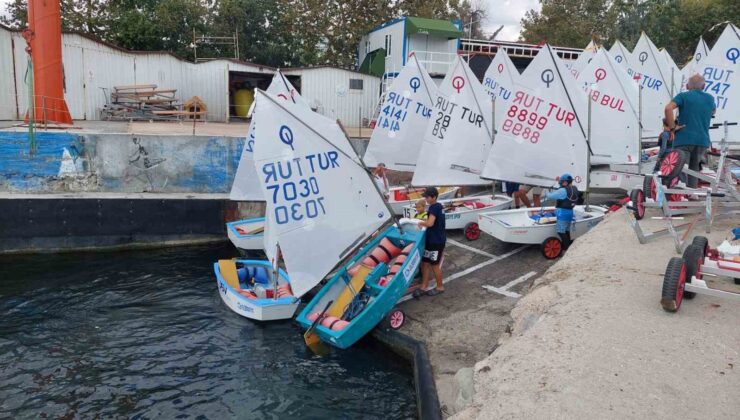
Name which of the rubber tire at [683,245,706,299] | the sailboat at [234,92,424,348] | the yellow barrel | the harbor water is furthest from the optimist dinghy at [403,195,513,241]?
the yellow barrel

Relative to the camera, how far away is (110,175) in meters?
15.6

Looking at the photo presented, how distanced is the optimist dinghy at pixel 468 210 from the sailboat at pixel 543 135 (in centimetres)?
80

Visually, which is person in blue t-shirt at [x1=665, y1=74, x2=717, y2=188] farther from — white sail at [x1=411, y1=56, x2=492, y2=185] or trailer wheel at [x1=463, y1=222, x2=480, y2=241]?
white sail at [x1=411, y1=56, x2=492, y2=185]

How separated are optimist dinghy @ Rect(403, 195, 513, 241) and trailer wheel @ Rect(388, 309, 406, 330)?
3.73 metres

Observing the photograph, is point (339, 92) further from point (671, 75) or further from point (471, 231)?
point (471, 231)

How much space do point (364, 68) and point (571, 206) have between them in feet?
75.3

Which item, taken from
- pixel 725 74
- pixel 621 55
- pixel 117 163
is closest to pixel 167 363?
pixel 117 163

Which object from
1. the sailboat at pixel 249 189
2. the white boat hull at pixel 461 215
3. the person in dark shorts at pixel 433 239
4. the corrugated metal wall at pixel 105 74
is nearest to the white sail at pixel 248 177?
the sailboat at pixel 249 189

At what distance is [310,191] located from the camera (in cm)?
892

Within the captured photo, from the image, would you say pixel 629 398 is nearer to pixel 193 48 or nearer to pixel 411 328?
pixel 411 328

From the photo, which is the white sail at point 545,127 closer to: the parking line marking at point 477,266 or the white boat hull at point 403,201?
the parking line marking at point 477,266

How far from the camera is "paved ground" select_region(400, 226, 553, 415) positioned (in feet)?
24.3

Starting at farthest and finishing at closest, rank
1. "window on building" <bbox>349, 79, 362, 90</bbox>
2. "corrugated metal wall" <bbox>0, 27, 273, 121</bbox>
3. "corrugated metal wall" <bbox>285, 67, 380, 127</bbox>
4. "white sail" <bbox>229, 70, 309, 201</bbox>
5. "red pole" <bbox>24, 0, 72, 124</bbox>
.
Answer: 1. "window on building" <bbox>349, 79, 362, 90</bbox>
2. "corrugated metal wall" <bbox>285, 67, 380, 127</bbox>
3. "corrugated metal wall" <bbox>0, 27, 273, 121</bbox>
4. "red pole" <bbox>24, 0, 72, 124</bbox>
5. "white sail" <bbox>229, 70, 309, 201</bbox>

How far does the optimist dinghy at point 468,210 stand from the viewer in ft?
39.9
